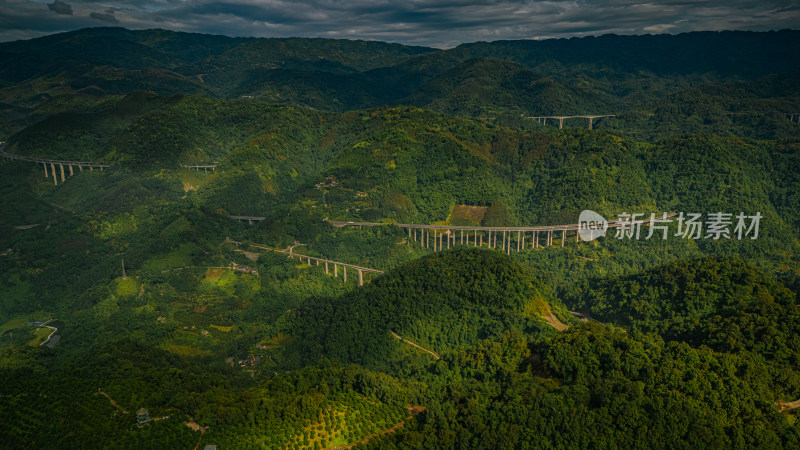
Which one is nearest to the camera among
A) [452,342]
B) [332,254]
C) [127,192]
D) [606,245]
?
[452,342]

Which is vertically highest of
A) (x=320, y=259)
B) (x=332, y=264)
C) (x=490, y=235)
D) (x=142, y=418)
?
(x=142, y=418)

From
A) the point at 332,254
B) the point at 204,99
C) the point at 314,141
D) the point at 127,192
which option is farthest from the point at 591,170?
the point at 204,99

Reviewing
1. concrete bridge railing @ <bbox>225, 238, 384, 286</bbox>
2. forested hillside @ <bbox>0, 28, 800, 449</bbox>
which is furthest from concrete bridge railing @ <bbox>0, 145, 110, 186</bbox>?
concrete bridge railing @ <bbox>225, 238, 384, 286</bbox>

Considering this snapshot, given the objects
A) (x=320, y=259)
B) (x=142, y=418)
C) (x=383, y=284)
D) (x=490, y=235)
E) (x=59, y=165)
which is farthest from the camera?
(x=59, y=165)

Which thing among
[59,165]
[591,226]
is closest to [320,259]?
[591,226]

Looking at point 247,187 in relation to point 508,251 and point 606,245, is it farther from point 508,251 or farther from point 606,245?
point 606,245

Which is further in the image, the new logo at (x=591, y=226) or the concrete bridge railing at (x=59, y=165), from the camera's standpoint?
the concrete bridge railing at (x=59, y=165)

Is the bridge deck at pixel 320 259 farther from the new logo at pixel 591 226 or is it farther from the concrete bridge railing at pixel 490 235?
the new logo at pixel 591 226

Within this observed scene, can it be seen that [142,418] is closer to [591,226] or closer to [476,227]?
[476,227]

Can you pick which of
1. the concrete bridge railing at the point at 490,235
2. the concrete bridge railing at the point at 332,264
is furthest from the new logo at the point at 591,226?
the concrete bridge railing at the point at 332,264
